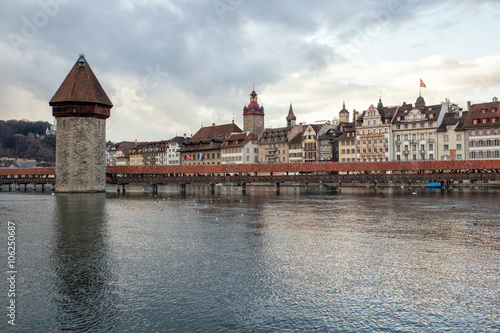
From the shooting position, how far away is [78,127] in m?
50.7

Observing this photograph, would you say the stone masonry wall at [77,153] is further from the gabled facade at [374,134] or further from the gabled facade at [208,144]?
the gabled facade at [374,134]

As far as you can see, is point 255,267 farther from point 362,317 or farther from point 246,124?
point 246,124

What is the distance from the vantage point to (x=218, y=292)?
33.0ft

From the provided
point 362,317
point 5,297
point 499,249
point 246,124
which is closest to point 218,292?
point 362,317

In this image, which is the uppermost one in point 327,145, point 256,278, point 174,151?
point 174,151

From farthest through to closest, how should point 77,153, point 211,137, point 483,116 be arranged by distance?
point 211,137, point 483,116, point 77,153

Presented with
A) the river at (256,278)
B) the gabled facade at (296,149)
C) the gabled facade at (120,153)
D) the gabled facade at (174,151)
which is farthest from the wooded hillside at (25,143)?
the river at (256,278)

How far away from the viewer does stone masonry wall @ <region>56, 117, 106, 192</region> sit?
5078 centimetres

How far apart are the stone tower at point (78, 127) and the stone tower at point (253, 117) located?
55773 mm

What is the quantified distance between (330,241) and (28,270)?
958 centimetres

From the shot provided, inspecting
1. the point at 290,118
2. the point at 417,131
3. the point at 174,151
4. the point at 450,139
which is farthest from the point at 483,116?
the point at 174,151

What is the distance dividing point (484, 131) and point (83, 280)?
6110cm

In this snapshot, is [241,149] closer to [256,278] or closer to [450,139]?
[450,139]

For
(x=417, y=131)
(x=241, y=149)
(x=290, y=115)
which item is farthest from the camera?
(x=290, y=115)
